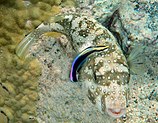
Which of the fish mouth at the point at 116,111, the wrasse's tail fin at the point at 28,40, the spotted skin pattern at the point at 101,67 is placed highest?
the wrasse's tail fin at the point at 28,40

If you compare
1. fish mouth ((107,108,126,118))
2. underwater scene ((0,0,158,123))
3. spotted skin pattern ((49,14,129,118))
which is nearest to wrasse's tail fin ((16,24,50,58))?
underwater scene ((0,0,158,123))

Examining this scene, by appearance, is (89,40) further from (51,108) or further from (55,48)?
(51,108)

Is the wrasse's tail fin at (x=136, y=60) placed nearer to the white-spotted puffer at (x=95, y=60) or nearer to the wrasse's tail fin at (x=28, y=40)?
the white-spotted puffer at (x=95, y=60)

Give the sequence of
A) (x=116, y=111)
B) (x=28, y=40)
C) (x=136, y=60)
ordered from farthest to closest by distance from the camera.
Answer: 1. (x=28, y=40)
2. (x=136, y=60)
3. (x=116, y=111)

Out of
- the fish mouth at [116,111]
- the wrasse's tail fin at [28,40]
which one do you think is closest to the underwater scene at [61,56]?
the wrasse's tail fin at [28,40]

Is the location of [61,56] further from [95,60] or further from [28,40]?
[95,60]

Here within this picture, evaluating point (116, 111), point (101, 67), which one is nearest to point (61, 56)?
point (101, 67)

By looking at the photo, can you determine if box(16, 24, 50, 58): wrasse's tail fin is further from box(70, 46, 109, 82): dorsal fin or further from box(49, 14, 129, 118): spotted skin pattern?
box(70, 46, 109, 82): dorsal fin

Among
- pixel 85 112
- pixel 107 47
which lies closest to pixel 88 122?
pixel 85 112
